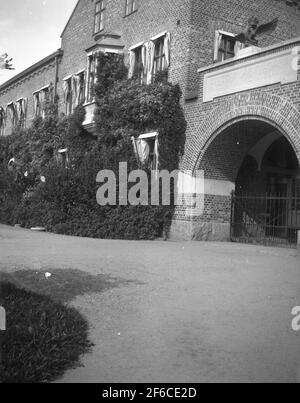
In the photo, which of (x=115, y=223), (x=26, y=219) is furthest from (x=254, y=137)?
(x=26, y=219)

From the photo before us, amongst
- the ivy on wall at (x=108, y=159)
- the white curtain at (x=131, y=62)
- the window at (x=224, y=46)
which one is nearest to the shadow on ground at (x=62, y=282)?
the ivy on wall at (x=108, y=159)

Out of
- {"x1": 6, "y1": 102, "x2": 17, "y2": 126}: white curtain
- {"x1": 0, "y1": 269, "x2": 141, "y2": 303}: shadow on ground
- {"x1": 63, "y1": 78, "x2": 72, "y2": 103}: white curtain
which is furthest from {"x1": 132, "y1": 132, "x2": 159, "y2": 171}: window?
{"x1": 6, "y1": 102, "x2": 17, "y2": 126}: white curtain

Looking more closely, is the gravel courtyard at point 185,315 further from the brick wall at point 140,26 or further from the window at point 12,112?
the window at point 12,112

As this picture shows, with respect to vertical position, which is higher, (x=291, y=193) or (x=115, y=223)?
(x=291, y=193)

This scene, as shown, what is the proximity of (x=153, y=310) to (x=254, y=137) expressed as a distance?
9.92m

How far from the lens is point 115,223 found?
14102mm

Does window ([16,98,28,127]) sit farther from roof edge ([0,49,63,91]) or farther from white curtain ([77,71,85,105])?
white curtain ([77,71,85,105])

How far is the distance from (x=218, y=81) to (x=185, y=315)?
375 inches

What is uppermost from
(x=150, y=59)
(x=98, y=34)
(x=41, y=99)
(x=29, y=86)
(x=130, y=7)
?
(x=130, y=7)

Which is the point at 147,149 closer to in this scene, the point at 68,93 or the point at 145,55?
the point at 145,55

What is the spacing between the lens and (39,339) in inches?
150

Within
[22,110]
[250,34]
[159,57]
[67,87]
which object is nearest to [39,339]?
[159,57]
